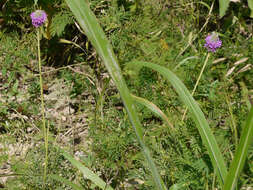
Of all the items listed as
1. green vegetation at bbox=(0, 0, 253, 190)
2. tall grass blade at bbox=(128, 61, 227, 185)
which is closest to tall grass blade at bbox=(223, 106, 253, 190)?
tall grass blade at bbox=(128, 61, 227, 185)

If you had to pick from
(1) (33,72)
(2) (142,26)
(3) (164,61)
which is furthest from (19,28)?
(3) (164,61)

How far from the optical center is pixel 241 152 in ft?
2.86

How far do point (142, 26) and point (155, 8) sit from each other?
287mm

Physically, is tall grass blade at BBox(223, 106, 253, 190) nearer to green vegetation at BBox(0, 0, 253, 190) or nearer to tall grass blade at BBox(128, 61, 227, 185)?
tall grass blade at BBox(128, 61, 227, 185)

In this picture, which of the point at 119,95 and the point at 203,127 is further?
the point at 119,95

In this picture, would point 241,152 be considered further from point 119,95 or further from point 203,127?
point 119,95

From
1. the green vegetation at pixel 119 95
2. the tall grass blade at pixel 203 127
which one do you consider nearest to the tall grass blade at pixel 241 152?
the tall grass blade at pixel 203 127

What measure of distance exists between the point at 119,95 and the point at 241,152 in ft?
3.29

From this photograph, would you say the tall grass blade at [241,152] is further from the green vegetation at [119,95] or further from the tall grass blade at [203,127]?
the green vegetation at [119,95]

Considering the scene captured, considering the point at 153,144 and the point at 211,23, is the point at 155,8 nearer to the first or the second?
the point at 211,23

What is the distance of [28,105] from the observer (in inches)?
78.8

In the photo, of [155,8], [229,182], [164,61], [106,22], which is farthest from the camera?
[155,8]

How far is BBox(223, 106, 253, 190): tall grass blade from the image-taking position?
0.84 meters

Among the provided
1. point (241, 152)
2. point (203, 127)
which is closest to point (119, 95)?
point (203, 127)
